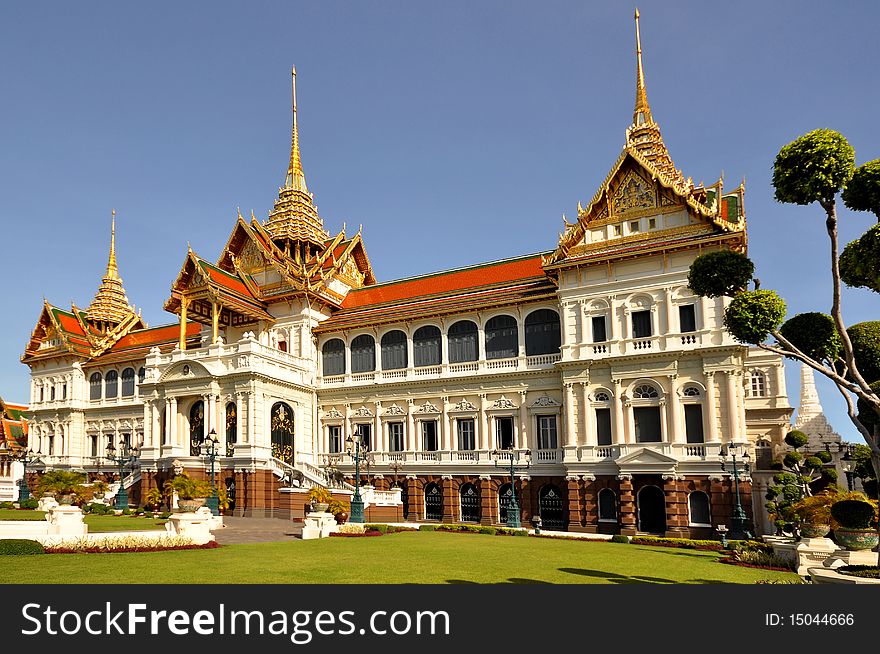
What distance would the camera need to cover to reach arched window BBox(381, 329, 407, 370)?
41125mm

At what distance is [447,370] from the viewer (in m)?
39.2

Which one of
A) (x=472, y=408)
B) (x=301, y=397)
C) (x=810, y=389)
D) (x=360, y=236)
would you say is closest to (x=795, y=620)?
(x=472, y=408)

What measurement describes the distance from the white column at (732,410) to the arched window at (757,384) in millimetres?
17279

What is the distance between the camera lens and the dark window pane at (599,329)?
114 ft

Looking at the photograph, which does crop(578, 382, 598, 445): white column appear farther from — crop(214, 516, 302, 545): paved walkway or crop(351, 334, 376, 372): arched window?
crop(214, 516, 302, 545): paved walkway

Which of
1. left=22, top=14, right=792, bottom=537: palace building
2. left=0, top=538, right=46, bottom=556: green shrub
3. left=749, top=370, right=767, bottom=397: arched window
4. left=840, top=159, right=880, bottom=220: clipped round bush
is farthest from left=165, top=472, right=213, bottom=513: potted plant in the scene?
left=749, top=370, right=767, bottom=397: arched window

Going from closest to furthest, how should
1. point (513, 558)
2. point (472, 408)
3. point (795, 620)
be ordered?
point (795, 620) → point (513, 558) → point (472, 408)

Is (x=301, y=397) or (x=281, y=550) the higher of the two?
(x=301, y=397)

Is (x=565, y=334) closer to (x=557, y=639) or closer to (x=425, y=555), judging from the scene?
(x=425, y=555)

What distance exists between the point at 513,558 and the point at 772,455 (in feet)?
76.7

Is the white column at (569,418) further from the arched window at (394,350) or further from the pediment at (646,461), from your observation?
the arched window at (394,350)

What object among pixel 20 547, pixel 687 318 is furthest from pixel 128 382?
pixel 687 318

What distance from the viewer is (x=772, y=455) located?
3681 cm

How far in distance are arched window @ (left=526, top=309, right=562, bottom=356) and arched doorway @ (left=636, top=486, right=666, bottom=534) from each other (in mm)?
8258
